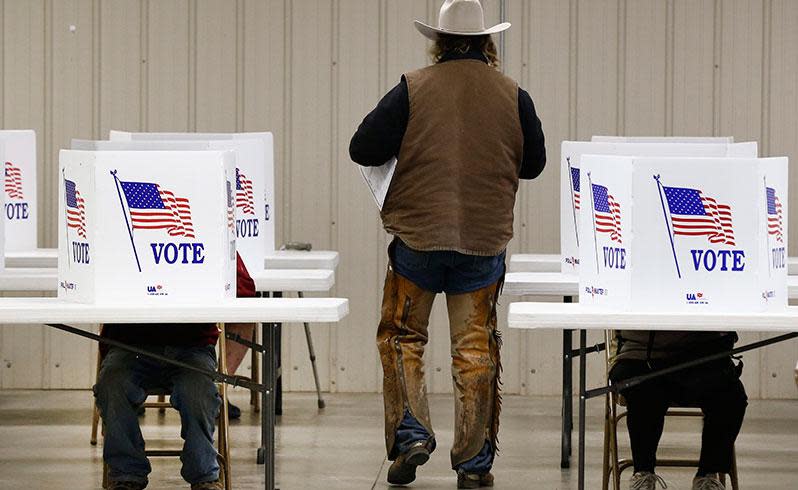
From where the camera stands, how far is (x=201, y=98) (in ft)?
21.9

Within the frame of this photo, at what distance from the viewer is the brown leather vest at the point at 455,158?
14.2ft

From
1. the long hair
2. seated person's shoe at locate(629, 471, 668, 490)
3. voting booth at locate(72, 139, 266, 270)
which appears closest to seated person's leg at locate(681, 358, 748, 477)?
seated person's shoe at locate(629, 471, 668, 490)

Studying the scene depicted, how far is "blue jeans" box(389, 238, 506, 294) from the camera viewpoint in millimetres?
4363

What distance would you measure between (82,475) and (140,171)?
150cm

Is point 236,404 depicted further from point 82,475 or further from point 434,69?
point 434,69

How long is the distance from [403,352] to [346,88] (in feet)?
7.99

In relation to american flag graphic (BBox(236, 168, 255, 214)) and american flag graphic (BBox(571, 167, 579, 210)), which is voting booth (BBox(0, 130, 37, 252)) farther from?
american flag graphic (BBox(571, 167, 579, 210))

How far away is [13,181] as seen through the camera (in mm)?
5730

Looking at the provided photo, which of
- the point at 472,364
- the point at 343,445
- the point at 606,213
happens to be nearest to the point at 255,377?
the point at 343,445

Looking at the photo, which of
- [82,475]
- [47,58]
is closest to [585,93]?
[47,58]

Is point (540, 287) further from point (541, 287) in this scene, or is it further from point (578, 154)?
point (578, 154)

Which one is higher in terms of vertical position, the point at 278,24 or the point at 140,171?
the point at 278,24

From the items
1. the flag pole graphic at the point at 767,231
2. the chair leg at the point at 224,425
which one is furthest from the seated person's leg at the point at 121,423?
the flag pole graphic at the point at 767,231

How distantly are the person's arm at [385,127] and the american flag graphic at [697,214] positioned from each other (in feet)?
3.35
